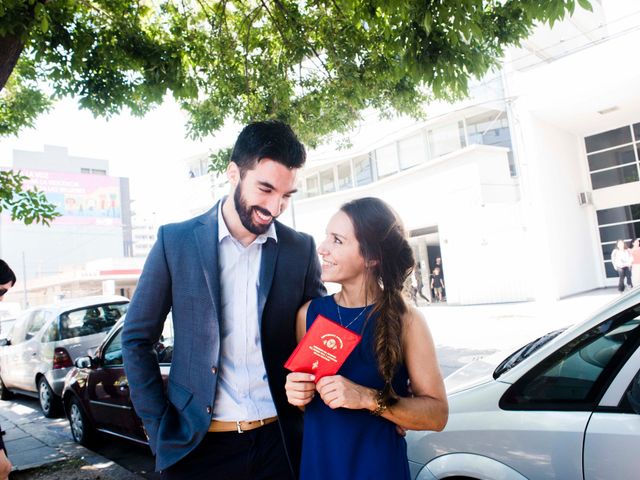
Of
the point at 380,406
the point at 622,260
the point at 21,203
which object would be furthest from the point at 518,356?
the point at 622,260

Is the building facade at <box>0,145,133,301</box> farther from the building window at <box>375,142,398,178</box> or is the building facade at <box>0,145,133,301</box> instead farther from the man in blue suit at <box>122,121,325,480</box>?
the man in blue suit at <box>122,121,325,480</box>

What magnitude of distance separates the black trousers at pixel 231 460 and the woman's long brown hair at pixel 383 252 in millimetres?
699

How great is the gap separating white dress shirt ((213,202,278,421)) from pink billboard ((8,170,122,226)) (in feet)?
194

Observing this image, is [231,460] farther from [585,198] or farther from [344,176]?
[344,176]

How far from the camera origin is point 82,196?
58.1 m

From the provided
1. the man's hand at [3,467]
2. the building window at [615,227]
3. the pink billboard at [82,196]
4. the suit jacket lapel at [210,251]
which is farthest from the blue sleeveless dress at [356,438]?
the pink billboard at [82,196]

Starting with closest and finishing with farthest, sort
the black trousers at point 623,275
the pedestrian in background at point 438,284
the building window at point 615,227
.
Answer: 1. the black trousers at point 623,275
2. the building window at point 615,227
3. the pedestrian in background at point 438,284

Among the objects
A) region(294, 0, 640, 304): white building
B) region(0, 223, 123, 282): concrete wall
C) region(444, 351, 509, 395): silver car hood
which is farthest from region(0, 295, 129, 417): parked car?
region(0, 223, 123, 282): concrete wall

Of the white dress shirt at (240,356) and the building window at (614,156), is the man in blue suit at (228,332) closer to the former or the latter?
the white dress shirt at (240,356)

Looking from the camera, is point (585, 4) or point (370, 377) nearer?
point (370, 377)

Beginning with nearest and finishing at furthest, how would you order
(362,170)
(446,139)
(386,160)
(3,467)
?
Result: (3,467) → (446,139) → (386,160) → (362,170)

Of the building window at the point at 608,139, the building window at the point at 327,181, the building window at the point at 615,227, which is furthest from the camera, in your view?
the building window at the point at 327,181

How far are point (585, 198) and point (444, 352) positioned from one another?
1219 centimetres

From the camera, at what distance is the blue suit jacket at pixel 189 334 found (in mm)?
1899
